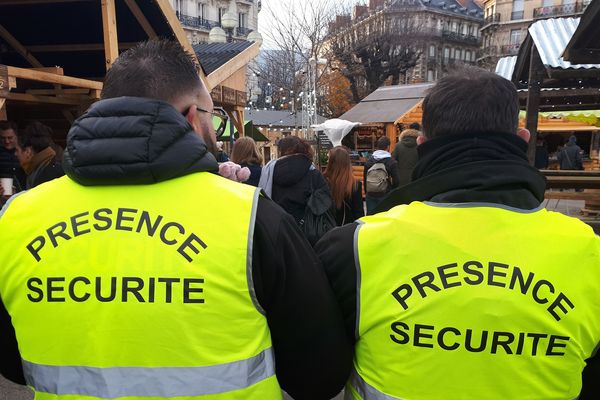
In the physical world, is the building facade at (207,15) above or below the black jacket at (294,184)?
above

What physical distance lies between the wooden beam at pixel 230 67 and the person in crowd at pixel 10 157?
2603 millimetres

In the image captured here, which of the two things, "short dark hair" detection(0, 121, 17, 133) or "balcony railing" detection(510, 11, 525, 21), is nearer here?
"short dark hair" detection(0, 121, 17, 133)

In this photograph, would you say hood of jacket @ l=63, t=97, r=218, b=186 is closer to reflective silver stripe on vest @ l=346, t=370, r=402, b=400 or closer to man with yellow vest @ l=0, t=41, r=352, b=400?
man with yellow vest @ l=0, t=41, r=352, b=400

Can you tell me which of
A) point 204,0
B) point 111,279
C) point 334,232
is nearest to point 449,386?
point 334,232

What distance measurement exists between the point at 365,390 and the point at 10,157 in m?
4.15

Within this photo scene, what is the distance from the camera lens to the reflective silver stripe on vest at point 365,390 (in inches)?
51.7

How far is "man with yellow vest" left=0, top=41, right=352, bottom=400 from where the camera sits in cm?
114

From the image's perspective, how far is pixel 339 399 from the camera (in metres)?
3.29

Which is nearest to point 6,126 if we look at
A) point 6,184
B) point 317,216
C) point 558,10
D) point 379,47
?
point 6,184

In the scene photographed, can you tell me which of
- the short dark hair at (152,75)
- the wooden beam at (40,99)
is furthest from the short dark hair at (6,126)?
the short dark hair at (152,75)

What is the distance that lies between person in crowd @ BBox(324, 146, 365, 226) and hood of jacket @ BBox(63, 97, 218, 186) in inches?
163

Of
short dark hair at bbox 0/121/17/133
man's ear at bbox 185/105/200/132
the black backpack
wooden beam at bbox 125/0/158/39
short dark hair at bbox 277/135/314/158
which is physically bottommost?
the black backpack

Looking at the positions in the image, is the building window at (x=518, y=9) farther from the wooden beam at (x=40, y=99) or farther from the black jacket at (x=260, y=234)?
the black jacket at (x=260, y=234)

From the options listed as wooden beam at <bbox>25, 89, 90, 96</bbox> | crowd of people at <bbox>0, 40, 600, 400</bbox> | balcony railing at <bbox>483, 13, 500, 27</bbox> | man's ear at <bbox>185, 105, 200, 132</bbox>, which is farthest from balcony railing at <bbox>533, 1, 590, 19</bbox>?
man's ear at <bbox>185, 105, 200, 132</bbox>
